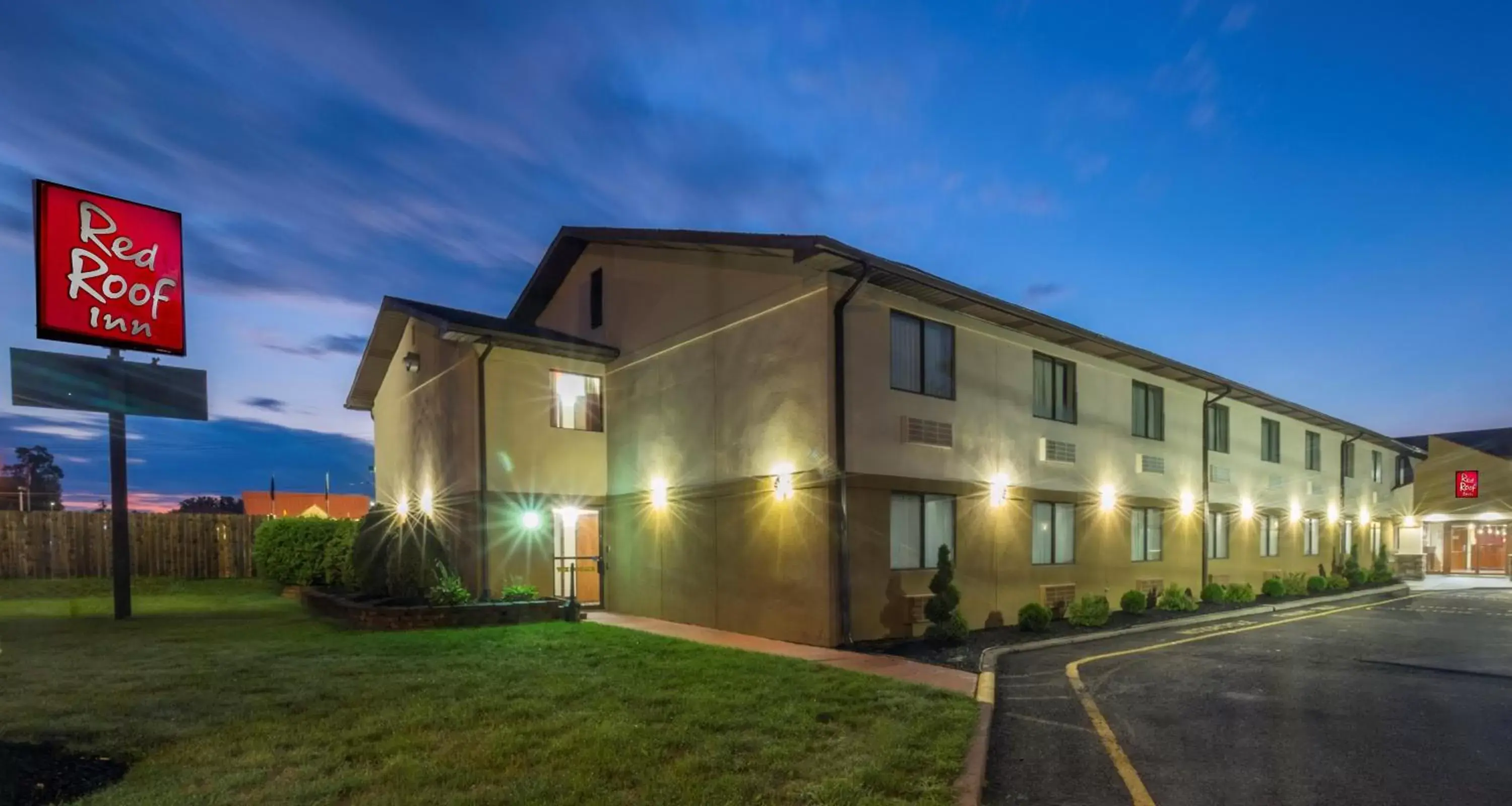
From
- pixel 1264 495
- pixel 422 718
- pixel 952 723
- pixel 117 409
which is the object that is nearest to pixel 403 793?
pixel 422 718

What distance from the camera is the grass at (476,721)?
5.19 m

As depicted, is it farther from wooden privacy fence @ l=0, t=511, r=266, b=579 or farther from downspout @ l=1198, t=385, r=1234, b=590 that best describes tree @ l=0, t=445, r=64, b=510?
downspout @ l=1198, t=385, r=1234, b=590

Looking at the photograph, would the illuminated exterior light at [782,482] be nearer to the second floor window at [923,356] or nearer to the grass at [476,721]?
the second floor window at [923,356]

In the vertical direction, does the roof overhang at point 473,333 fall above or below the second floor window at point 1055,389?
above

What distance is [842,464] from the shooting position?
11.8m

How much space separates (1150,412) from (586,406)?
13.5 metres

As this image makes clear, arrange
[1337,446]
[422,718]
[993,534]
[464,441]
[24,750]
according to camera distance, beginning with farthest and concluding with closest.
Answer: [1337,446] < [464,441] < [993,534] < [422,718] < [24,750]

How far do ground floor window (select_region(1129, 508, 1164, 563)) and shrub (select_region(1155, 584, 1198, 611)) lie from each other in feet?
3.03

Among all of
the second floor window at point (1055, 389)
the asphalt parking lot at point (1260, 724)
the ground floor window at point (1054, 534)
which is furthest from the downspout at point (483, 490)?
the second floor window at point (1055, 389)

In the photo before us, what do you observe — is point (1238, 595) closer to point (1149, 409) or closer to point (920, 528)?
point (1149, 409)

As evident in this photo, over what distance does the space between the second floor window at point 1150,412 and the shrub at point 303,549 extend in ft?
60.6

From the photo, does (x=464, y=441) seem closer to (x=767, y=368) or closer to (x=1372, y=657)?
(x=767, y=368)

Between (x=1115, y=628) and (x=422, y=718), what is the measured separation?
12.3m

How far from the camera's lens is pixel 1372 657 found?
1162 cm
